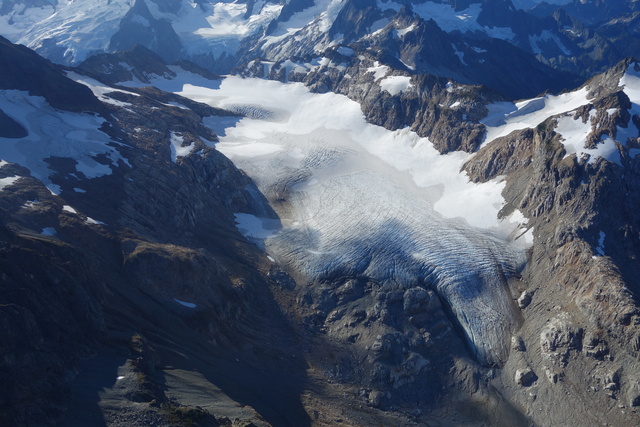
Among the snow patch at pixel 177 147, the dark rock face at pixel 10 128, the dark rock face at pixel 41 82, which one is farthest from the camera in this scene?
the snow patch at pixel 177 147

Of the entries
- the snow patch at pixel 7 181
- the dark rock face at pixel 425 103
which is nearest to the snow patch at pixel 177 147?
the snow patch at pixel 7 181

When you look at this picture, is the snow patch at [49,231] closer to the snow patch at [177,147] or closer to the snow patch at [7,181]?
the snow patch at [7,181]

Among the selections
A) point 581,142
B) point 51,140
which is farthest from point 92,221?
point 581,142

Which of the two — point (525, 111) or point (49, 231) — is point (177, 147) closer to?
point (49, 231)

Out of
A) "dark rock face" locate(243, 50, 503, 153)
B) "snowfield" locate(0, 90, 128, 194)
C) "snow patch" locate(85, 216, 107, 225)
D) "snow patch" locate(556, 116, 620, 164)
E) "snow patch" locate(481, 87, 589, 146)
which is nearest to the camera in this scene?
"snow patch" locate(85, 216, 107, 225)

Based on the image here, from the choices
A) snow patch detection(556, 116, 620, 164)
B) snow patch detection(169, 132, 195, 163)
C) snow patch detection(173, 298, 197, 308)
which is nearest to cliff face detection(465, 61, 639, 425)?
snow patch detection(556, 116, 620, 164)

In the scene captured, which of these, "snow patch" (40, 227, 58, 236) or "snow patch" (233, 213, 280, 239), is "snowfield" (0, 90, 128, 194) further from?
"snow patch" (233, 213, 280, 239)
